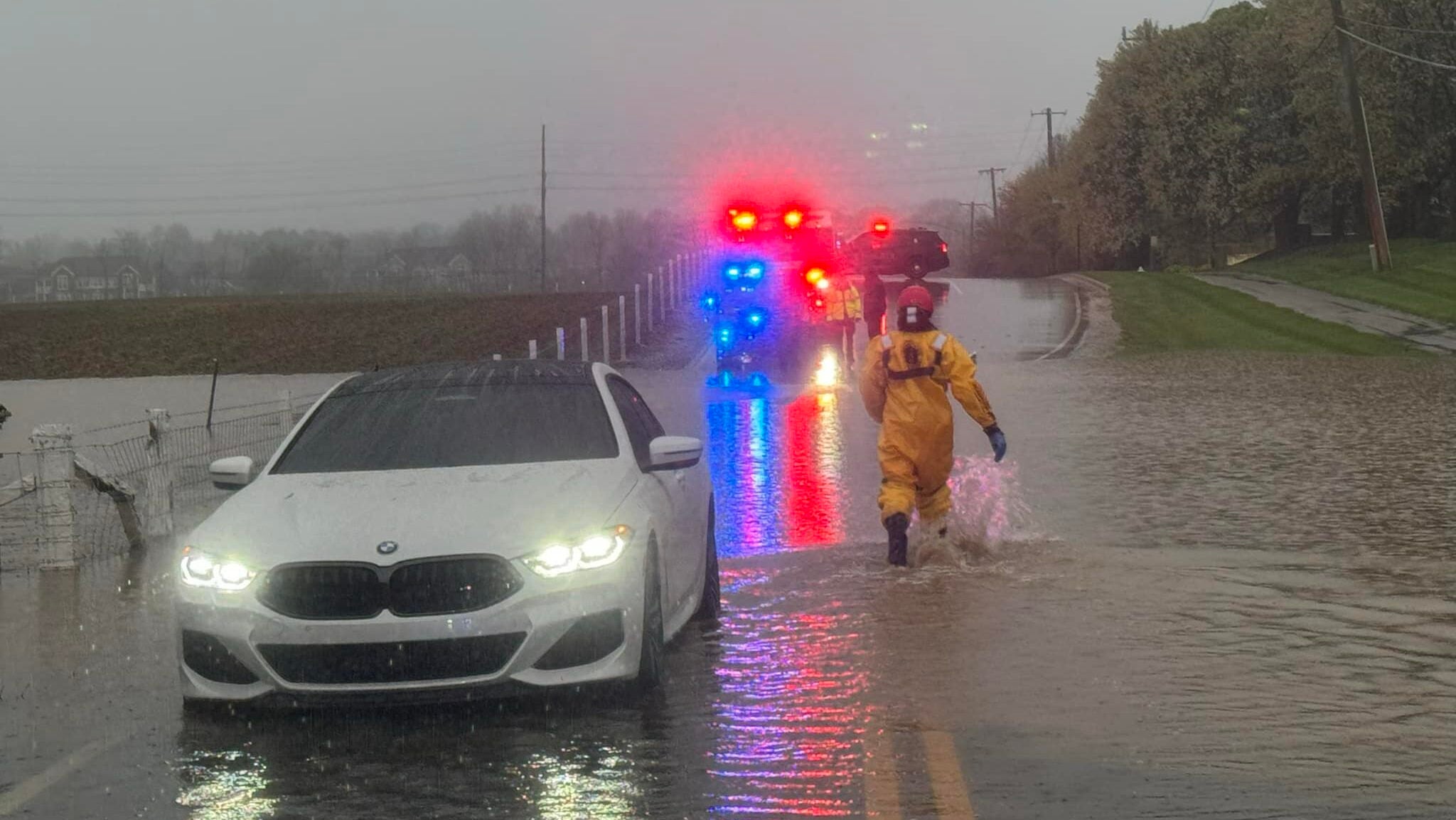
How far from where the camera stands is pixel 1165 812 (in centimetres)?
538

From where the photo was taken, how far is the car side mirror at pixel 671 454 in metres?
7.79

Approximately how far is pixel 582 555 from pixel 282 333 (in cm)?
4854

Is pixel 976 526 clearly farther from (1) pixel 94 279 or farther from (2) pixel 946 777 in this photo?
(1) pixel 94 279

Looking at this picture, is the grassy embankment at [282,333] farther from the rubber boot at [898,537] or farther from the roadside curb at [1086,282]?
the rubber boot at [898,537]

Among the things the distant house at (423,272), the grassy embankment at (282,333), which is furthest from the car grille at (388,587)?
the distant house at (423,272)

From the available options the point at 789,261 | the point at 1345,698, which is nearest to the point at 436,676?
the point at 1345,698

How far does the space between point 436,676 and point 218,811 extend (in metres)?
1.00

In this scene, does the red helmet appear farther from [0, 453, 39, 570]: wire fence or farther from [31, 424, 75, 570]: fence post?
[0, 453, 39, 570]: wire fence

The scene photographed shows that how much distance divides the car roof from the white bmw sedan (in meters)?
0.77

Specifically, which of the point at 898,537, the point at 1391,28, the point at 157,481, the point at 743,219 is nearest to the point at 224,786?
the point at 898,537

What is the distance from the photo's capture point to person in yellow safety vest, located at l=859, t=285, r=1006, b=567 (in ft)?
33.6

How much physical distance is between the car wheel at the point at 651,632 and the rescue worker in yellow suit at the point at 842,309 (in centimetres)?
2338

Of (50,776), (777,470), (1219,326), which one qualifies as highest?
(1219,326)

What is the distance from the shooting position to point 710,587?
29.0 feet
